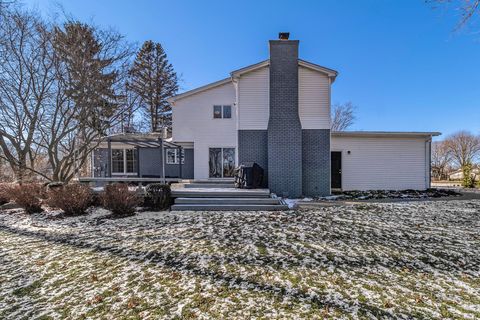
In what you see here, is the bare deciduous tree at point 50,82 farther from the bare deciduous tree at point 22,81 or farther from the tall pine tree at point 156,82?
the tall pine tree at point 156,82

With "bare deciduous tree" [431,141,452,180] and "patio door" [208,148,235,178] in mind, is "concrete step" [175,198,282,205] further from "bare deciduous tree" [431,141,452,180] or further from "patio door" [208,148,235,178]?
"bare deciduous tree" [431,141,452,180]

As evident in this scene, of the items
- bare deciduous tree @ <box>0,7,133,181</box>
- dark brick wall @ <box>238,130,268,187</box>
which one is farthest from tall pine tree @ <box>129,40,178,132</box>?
dark brick wall @ <box>238,130,268,187</box>

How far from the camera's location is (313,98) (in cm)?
1169

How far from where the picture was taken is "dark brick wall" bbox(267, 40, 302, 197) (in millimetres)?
11188

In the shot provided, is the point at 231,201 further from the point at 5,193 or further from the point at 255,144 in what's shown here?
the point at 5,193

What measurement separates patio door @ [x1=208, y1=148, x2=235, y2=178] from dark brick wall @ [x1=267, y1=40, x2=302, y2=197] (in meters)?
3.35

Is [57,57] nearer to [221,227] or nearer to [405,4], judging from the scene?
[221,227]

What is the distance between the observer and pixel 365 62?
63.0 feet

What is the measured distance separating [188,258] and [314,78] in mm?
10219

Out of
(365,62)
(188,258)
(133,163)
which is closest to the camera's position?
(188,258)

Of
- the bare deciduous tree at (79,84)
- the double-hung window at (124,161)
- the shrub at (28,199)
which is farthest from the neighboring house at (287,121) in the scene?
the double-hung window at (124,161)

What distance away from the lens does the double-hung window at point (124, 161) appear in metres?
17.1

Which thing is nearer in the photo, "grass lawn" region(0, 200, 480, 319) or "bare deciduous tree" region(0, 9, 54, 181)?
"grass lawn" region(0, 200, 480, 319)

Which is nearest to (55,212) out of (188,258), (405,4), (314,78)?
(188,258)
